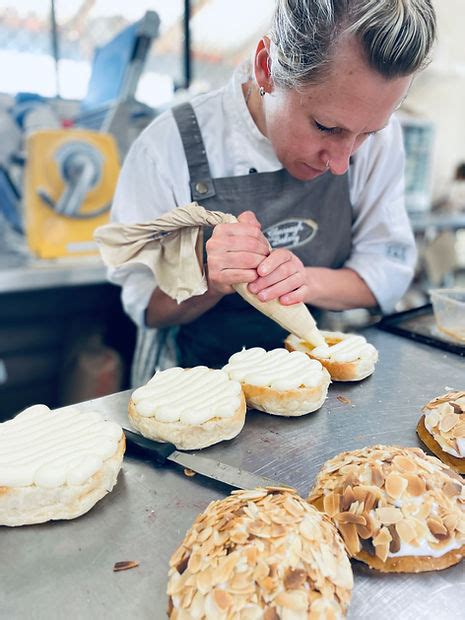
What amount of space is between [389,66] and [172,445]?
0.92 meters

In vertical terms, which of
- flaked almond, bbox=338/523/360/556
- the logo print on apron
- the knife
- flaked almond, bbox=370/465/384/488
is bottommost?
the knife

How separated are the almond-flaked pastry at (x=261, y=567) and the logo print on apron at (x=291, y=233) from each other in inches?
42.9

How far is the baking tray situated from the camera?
5.10 feet

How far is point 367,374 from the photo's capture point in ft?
4.57

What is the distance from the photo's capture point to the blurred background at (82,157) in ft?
7.83

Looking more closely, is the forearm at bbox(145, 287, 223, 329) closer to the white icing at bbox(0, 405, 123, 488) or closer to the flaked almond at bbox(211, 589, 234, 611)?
the white icing at bbox(0, 405, 123, 488)

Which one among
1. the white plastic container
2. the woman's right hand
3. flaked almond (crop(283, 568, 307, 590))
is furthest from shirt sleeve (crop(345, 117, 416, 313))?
flaked almond (crop(283, 568, 307, 590))

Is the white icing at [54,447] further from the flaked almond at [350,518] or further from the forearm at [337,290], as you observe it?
the forearm at [337,290]

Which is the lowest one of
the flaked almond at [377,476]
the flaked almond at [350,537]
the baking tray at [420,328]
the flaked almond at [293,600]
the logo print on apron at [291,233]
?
the baking tray at [420,328]

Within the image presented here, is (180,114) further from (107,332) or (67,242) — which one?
(107,332)

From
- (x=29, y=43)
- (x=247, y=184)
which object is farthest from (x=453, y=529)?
(x=29, y=43)

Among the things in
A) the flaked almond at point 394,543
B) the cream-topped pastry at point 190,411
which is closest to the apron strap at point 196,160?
the cream-topped pastry at point 190,411

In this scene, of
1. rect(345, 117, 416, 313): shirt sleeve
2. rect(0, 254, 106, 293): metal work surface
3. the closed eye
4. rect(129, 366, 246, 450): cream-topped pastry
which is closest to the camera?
rect(129, 366, 246, 450): cream-topped pastry

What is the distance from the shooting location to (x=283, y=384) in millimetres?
1179
